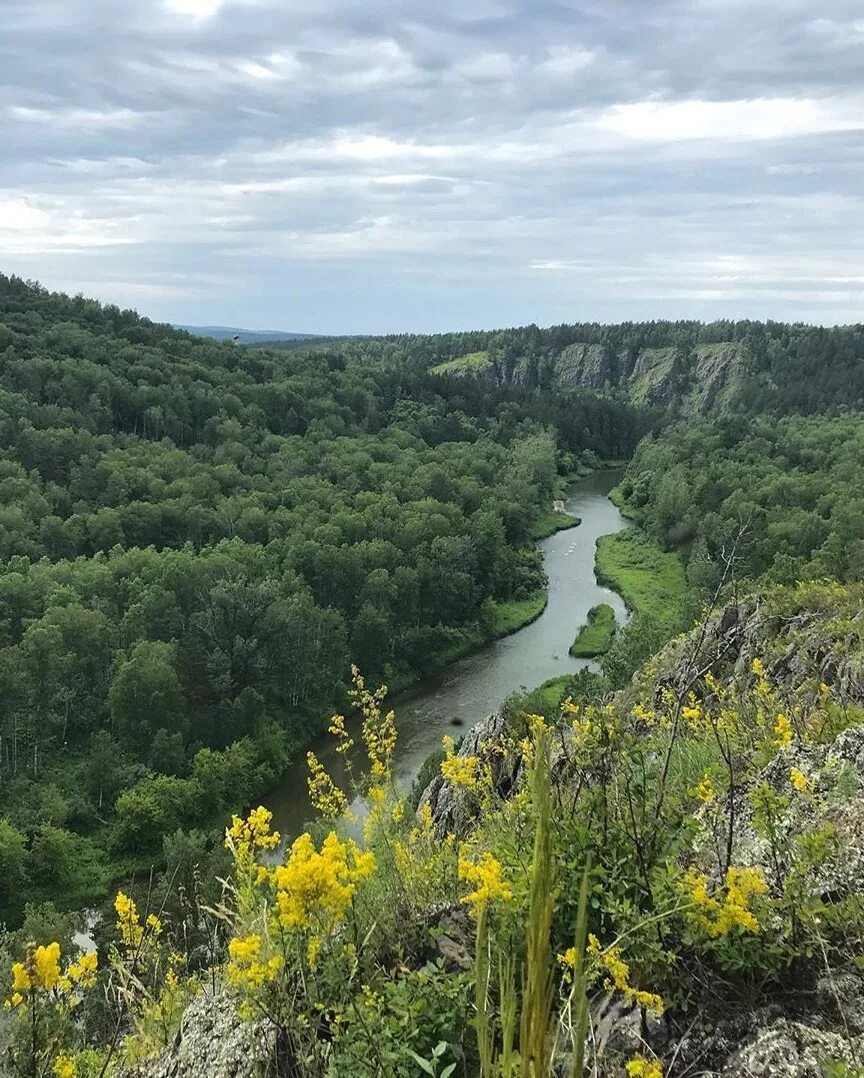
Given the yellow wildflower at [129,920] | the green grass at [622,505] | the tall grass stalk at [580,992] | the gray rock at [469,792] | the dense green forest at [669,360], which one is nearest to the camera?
the tall grass stalk at [580,992]

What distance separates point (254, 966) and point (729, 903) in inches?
65.5

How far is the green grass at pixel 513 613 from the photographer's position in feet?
137

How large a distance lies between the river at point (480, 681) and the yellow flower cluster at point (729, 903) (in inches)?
582

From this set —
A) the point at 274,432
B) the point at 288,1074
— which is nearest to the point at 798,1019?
the point at 288,1074

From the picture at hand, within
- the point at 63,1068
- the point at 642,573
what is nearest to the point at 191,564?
the point at 642,573

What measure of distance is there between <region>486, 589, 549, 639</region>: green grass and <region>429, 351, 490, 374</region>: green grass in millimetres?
107348

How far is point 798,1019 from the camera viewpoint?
2.72 metres

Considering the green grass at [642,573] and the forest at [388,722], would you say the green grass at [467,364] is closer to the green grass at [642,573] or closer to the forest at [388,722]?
the forest at [388,722]

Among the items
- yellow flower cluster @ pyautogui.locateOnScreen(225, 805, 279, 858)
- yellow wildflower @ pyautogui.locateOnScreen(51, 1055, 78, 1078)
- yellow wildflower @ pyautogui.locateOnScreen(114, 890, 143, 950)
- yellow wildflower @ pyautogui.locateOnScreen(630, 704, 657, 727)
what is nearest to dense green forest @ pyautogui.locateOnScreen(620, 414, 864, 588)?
yellow wildflower @ pyautogui.locateOnScreen(630, 704, 657, 727)

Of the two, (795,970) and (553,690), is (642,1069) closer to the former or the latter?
(795,970)

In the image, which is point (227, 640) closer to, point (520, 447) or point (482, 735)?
point (482, 735)

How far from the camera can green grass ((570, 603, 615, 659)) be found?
3616cm

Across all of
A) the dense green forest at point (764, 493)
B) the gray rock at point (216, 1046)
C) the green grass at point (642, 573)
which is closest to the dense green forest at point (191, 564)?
the green grass at point (642, 573)

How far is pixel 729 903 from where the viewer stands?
2.76 meters
